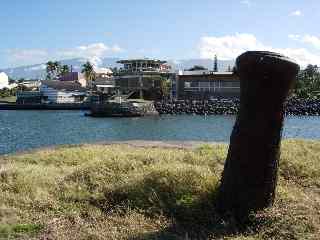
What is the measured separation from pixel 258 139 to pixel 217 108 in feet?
291

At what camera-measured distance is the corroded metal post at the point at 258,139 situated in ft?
24.2

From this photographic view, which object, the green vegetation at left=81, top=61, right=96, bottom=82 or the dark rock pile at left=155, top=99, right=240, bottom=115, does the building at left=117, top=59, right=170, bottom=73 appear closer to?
the dark rock pile at left=155, top=99, right=240, bottom=115

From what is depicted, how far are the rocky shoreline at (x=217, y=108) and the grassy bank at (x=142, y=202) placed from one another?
83700 millimetres

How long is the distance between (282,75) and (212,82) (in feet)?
342

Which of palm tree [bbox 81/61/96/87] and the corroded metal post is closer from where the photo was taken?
the corroded metal post

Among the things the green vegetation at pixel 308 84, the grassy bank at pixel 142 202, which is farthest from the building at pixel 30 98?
the grassy bank at pixel 142 202

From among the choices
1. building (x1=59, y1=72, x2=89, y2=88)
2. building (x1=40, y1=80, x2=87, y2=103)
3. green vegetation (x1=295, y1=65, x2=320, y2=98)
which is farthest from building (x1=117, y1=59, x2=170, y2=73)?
building (x1=59, y1=72, x2=89, y2=88)

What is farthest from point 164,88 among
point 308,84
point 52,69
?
Answer: point 52,69

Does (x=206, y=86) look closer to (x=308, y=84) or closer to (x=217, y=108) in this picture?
(x=217, y=108)

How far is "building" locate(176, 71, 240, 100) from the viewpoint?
10950cm

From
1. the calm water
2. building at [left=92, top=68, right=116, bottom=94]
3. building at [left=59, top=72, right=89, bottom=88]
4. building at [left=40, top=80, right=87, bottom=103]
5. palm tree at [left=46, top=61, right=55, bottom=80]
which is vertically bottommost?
the calm water

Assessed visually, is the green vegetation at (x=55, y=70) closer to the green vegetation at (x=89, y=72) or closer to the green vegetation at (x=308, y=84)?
the green vegetation at (x=89, y=72)

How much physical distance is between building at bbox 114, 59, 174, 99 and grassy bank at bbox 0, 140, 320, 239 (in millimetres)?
100546

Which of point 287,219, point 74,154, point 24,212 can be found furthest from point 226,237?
point 74,154
